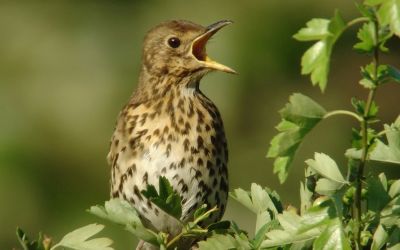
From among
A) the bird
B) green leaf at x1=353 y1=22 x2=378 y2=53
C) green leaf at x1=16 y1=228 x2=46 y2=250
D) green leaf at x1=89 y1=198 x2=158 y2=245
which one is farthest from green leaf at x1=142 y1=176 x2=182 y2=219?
the bird

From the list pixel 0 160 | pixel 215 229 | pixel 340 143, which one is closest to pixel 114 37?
pixel 0 160

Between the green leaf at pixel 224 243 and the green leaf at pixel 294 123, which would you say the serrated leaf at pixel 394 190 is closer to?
the green leaf at pixel 294 123

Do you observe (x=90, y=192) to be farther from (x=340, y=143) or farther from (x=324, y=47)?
(x=324, y=47)

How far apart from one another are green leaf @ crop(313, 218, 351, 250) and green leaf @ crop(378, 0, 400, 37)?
0.51 metres

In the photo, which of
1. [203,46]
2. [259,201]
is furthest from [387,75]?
[203,46]

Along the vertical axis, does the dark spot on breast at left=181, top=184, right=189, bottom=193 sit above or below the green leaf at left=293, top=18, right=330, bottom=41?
below

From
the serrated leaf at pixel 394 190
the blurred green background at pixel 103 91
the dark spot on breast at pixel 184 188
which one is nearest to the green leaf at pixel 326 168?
the serrated leaf at pixel 394 190

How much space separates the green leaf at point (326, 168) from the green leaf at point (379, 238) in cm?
16

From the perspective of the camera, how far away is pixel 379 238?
119 inches

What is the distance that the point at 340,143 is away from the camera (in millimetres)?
9180

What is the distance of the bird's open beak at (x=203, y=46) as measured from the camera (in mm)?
5262

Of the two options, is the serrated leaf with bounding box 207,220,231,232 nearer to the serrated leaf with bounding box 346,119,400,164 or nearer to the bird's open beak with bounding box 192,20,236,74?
the serrated leaf with bounding box 346,119,400,164

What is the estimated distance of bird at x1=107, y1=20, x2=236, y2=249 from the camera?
5.02m

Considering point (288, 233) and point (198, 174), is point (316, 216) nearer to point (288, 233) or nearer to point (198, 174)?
point (288, 233)
